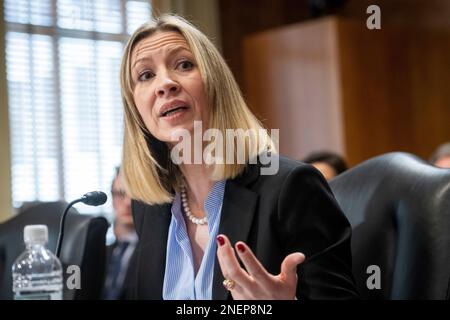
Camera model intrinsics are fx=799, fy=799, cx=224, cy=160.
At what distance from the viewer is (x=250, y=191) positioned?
142 centimetres

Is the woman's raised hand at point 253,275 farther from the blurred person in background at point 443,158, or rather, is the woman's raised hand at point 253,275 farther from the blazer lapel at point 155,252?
the blurred person in background at point 443,158

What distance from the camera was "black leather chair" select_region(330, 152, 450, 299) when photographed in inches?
54.6

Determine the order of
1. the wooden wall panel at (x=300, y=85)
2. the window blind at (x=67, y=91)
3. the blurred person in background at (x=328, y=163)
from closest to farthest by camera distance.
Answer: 1. the blurred person in background at (x=328, y=163)
2. the window blind at (x=67, y=91)
3. the wooden wall panel at (x=300, y=85)

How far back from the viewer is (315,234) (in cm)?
136

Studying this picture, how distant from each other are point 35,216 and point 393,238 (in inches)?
35.4

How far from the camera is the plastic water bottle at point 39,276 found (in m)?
1.56

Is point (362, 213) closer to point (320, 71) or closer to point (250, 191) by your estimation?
point (250, 191)

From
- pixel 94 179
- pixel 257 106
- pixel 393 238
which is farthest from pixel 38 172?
pixel 393 238

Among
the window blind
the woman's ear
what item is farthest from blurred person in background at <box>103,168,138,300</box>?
the woman's ear

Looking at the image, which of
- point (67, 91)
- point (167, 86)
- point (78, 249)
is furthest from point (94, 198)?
point (67, 91)
